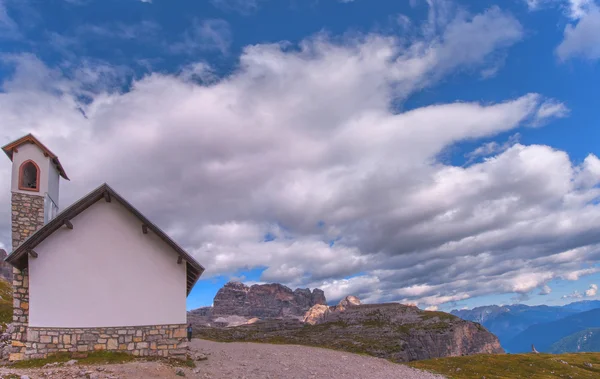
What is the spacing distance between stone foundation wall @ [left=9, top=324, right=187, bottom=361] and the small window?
13760 mm

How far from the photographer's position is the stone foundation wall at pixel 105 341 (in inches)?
956

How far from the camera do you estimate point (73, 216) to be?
26.3 meters

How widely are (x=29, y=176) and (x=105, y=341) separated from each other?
56.7 feet

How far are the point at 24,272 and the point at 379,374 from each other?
27509mm

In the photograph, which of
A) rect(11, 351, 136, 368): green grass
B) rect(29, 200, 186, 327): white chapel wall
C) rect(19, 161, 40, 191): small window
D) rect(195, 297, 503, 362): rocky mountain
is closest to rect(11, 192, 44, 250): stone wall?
rect(19, 161, 40, 191): small window

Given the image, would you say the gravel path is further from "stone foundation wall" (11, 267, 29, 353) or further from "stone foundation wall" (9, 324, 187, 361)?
"stone foundation wall" (11, 267, 29, 353)

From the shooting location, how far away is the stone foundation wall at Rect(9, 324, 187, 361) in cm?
2428

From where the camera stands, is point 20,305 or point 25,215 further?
point 25,215

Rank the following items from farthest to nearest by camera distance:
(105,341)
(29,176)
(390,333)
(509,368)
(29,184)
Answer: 1. (390,333)
2. (509,368)
3. (29,176)
4. (29,184)
5. (105,341)

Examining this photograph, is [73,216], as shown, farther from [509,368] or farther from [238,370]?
[509,368]

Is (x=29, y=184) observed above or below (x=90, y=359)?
above

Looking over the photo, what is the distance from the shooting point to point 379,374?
35.2 metres

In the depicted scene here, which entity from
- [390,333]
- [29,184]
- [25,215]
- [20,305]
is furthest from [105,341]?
[390,333]

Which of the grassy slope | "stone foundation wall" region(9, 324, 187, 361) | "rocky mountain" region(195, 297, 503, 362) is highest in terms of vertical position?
"stone foundation wall" region(9, 324, 187, 361)
